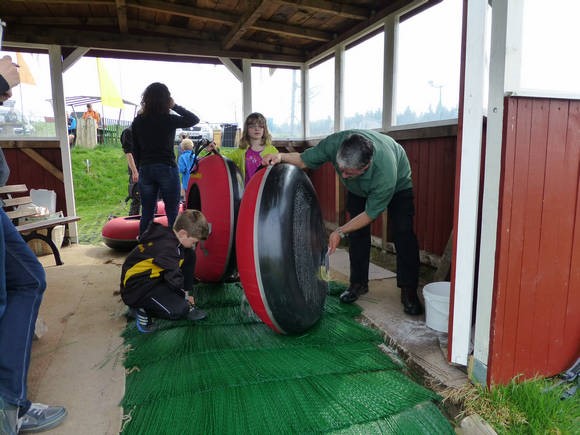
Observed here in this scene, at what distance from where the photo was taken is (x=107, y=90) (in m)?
11.5

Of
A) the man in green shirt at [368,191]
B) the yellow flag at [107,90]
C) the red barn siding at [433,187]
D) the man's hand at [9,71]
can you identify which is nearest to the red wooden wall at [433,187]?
the red barn siding at [433,187]

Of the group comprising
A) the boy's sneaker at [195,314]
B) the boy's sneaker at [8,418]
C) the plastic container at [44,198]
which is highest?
the plastic container at [44,198]

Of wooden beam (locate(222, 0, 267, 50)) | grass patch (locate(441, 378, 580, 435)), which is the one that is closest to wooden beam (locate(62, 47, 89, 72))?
wooden beam (locate(222, 0, 267, 50))

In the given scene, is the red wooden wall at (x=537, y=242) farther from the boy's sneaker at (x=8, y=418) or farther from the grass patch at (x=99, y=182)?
the grass patch at (x=99, y=182)

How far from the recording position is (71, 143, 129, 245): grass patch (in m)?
9.18

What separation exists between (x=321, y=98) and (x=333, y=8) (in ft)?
6.14

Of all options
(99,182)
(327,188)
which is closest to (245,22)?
(327,188)

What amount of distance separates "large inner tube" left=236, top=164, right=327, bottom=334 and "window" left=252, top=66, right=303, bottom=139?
442 centimetres

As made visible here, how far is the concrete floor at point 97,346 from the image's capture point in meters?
1.91

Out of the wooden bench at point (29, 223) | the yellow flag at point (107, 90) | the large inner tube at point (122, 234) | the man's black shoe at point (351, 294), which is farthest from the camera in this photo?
the yellow flag at point (107, 90)

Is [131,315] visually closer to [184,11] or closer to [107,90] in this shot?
[184,11]

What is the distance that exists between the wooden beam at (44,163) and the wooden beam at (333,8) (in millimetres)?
3611

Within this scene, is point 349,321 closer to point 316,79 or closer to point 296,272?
point 296,272

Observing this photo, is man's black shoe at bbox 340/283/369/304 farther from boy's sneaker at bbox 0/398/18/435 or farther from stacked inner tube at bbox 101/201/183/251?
stacked inner tube at bbox 101/201/183/251
